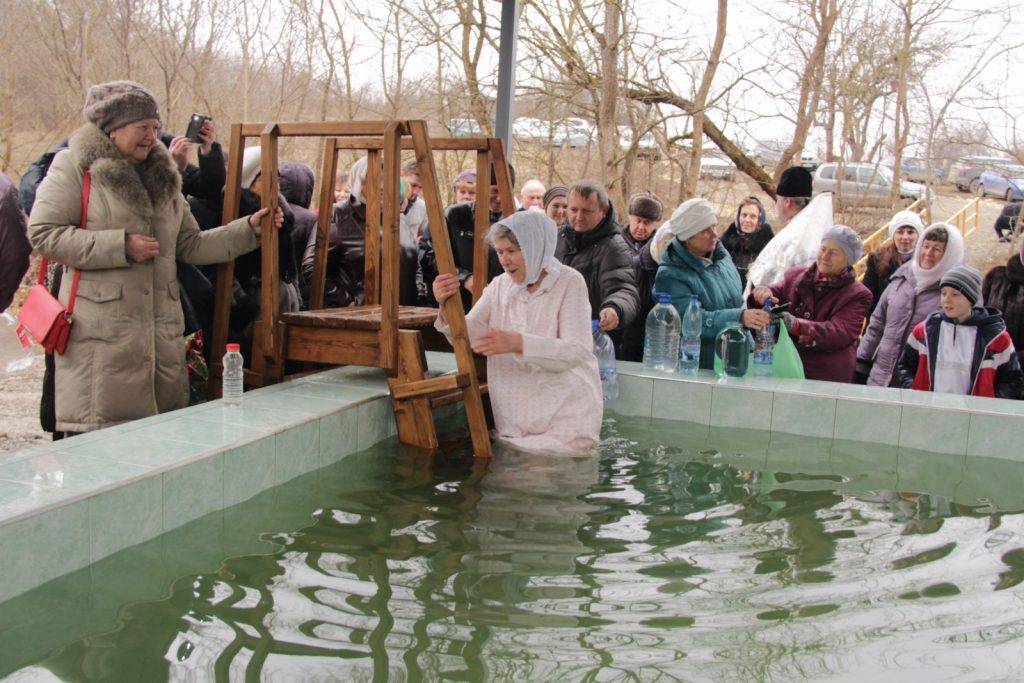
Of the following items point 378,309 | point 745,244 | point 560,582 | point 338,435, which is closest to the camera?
point 560,582

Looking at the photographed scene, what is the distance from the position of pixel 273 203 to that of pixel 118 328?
3.64 feet

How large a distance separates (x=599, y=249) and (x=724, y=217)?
12.2 m

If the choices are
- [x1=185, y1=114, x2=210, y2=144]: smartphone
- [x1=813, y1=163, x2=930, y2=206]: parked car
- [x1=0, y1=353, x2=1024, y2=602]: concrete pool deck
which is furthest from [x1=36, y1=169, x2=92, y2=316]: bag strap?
[x1=813, y1=163, x2=930, y2=206]: parked car

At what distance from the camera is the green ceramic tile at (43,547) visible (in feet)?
9.59

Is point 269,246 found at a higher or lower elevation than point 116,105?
lower

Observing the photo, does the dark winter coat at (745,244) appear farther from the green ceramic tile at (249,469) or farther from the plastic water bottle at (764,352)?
the green ceramic tile at (249,469)

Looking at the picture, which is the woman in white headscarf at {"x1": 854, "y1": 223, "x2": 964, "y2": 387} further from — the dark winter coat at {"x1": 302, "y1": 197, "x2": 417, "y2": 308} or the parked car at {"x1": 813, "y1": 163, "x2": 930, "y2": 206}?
the parked car at {"x1": 813, "y1": 163, "x2": 930, "y2": 206}

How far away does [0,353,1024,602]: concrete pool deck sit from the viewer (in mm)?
3154

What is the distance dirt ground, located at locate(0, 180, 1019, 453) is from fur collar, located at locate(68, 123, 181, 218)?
1319mm

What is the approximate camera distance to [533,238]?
179 inches

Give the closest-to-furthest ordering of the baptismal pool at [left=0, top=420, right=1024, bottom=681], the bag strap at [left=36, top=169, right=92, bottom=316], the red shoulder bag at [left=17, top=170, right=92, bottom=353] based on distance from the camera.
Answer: the baptismal pool at [left=0, top=420, right=1024, bottom=681], the red shoulder bag at [left=17, top=170, right=92, bottom=353], the bag strap at [left=36, top=169, right=92, bottom=316]

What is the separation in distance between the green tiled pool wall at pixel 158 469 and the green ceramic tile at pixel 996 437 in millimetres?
3019

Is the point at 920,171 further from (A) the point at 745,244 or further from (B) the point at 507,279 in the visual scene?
(B) the point at 507,279

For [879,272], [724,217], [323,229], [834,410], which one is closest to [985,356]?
[834,410]
